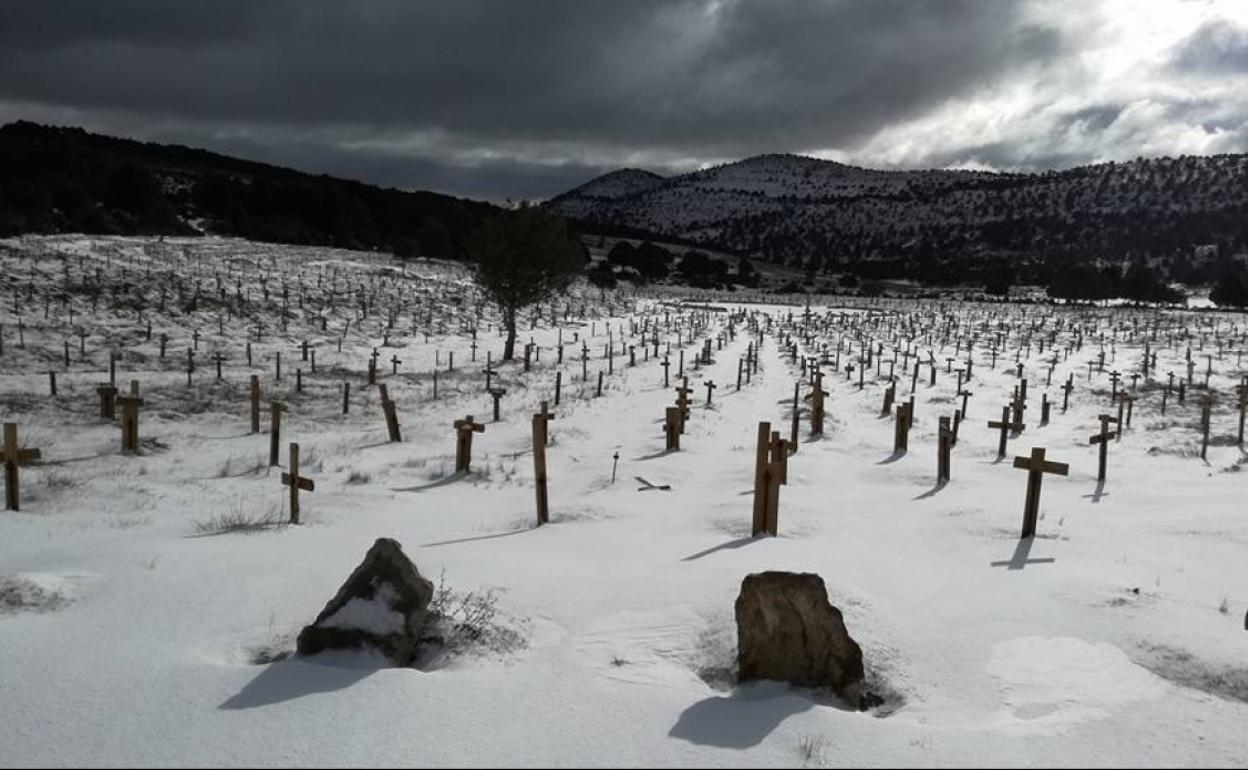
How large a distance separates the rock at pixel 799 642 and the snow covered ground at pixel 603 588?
0.56 feet

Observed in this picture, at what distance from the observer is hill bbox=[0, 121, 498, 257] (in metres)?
54.0

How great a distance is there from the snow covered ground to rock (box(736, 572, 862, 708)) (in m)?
0.17

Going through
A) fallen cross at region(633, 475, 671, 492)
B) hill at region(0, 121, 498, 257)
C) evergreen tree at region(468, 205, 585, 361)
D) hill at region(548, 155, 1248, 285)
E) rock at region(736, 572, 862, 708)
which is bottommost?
fallen cross at region(633, 475, 671, 492)

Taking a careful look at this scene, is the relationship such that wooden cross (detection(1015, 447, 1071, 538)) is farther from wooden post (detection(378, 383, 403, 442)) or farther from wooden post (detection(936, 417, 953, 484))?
wooden post (detection(378, 383, 403, 442))

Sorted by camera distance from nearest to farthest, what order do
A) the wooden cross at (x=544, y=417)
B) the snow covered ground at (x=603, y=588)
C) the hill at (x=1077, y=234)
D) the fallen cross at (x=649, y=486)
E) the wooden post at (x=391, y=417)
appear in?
the snow covered ground at (x=603, y=588), the wooden cross at (x=544, y=417), the fallen cross at (x=649, y=486), the wooden post at (x=391, y=417), the hill at (x=1077, y=234)

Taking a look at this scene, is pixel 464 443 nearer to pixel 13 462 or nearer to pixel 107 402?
pixel 13 462

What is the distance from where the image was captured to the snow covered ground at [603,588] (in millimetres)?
4875

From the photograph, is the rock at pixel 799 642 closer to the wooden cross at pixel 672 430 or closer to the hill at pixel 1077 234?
the wooden cross at pixel 672 430

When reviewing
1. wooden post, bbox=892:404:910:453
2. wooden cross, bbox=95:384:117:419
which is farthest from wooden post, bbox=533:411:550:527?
wooden cross, bbox=95:384:117:419

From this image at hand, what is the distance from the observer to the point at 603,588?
778 cm

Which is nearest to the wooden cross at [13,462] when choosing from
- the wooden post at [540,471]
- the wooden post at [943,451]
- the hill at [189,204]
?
the wooden post at [540,471]

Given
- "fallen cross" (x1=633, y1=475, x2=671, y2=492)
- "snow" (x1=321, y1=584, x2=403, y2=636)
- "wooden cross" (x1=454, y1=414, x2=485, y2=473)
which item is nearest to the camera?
"snow" (x1=321, y1=584, x2=403, y2=636)

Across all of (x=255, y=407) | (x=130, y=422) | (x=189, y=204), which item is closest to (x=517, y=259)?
(x=255, y=407)

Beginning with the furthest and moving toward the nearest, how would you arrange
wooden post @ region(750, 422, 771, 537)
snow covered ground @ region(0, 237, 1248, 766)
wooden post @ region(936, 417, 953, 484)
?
wooden post @ region(936, 417, 953, 484)
wooden post @ region(750, 422, 771, 537)
snow covered ground @ region(0, 237, 1248, 766)
